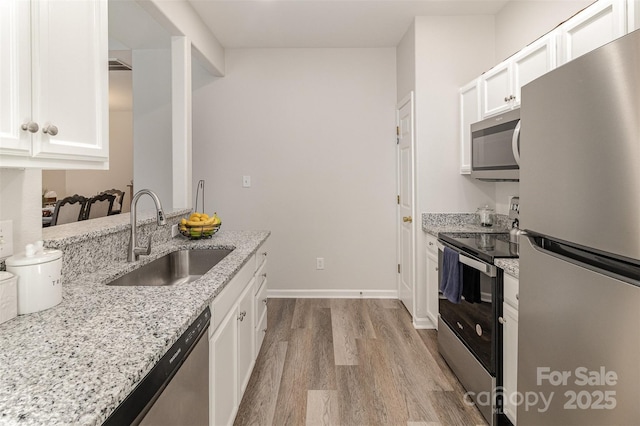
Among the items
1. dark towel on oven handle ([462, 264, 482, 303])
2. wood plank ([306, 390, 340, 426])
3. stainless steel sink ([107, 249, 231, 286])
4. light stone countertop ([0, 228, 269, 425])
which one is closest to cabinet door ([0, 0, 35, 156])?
light stone countertop ([0, 228, 269, 425])

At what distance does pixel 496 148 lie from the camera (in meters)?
2.39

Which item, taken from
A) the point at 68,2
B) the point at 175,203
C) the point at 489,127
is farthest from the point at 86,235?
the point at 489,127

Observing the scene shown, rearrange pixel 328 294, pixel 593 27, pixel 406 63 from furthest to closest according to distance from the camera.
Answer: pixel 328 294, pixel 406 63, pixel 593 27

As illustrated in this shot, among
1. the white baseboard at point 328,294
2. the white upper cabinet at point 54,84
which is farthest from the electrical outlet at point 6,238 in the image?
the white baseboard at point 328,294

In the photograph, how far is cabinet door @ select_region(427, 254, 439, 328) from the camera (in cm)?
288

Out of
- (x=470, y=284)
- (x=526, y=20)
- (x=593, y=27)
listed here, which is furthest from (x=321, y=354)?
(x=526, y=20)

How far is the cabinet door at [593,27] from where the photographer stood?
1.50 metres

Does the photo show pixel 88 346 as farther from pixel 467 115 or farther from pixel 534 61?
pixel 467 115

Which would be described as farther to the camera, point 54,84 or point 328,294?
point 328,294

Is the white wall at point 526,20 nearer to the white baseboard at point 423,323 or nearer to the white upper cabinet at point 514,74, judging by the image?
the white upper cabinet at point 514,74

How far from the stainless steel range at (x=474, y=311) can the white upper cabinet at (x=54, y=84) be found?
5.99 feet

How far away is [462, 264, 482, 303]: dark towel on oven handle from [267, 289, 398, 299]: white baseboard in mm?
1886

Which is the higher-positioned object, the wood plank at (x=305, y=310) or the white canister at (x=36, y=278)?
the white canister at (x=36, y=278)

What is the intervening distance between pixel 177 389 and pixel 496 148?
89.7 inches
